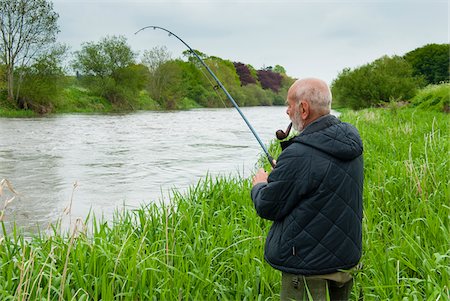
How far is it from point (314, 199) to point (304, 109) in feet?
1.46

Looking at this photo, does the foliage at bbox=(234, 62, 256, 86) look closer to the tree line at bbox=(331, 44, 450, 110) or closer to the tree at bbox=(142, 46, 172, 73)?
the tree at bbox=(142, 46, 172, 73)

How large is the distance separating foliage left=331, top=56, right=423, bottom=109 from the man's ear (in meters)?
31.7

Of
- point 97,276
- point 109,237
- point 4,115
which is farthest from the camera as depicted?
point 4,115

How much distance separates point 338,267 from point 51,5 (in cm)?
4184

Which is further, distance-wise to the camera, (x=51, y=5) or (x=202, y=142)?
(x=51, y=5)

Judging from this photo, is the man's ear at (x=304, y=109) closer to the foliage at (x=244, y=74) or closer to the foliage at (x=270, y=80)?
the foliage at (x=244, y=74)

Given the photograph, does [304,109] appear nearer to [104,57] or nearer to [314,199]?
[314,199]

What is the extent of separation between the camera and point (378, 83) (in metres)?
35.1

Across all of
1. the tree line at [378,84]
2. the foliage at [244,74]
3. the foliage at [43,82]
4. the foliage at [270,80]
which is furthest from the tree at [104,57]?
the foliage at [270,80]

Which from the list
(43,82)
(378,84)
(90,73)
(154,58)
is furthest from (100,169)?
(154,58)

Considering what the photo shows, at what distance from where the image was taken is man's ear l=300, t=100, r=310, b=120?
2.30 m

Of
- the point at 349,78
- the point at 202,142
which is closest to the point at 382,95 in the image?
the point at 349,78

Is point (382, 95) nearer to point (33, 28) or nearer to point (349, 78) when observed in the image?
point (349, 78)

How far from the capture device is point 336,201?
2.27 metres
